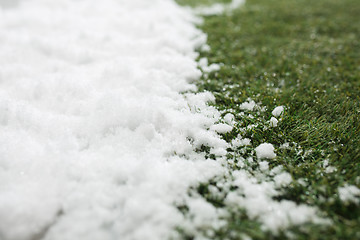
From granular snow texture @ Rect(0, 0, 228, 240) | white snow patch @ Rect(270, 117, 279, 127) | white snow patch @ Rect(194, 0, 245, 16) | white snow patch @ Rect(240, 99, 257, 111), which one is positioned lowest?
granular snow texture @ Rect(0, 0, 228, 240)

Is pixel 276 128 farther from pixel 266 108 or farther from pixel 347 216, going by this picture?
pixel 347 216

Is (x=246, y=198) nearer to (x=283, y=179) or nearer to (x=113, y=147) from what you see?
(x=283, y=179)

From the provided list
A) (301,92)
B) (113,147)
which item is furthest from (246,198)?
(301,92)

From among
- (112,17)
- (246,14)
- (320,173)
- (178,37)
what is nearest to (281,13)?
(246,14)

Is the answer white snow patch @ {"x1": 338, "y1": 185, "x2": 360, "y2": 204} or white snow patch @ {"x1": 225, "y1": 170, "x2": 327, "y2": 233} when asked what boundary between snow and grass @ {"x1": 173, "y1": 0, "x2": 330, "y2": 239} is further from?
white snow patch @ {"x1": 338, "y1": 185, "x2": 360, "y2": 204}

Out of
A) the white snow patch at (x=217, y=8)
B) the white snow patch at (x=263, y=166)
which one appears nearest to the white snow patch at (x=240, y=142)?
the white snow patch at (x=263, y=166)

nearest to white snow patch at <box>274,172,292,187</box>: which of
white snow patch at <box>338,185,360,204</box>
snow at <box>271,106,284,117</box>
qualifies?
white snow patch at <box>338,185,360,204</box>

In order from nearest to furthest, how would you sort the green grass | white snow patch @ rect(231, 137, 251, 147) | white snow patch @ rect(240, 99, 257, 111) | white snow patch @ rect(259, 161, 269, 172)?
the green grass → white snow patch @ rect(259, 161, 269, 172) → white snow patch @ rect(231, 137, 251, 147) → white snow patch @ rect(240, 99, 257, 111)
